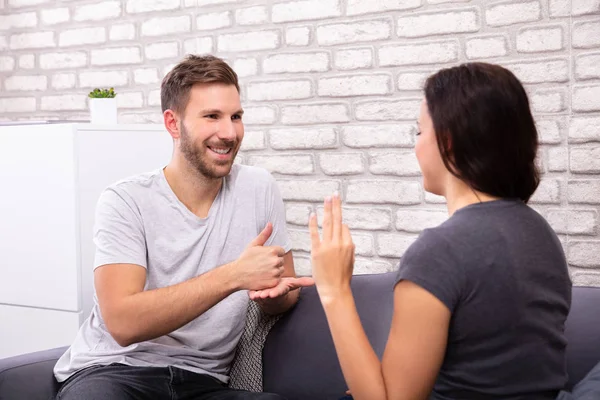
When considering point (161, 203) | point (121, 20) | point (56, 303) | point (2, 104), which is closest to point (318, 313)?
point (161, 203)

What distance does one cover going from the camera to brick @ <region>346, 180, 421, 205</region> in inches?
104

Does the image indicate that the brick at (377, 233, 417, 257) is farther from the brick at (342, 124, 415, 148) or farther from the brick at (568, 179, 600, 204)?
the brick at (568, 179, 600, 204)

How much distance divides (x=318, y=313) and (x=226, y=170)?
0.49 m

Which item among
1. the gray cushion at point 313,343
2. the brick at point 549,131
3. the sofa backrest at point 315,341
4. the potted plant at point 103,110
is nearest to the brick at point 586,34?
the brick at point 549,131

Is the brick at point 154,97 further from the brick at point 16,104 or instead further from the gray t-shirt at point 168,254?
the gray t-shirt at point 168,254

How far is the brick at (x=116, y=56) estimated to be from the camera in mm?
3202

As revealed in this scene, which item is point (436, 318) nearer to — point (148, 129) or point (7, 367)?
point (7, 367)

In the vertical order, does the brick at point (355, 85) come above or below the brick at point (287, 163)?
above

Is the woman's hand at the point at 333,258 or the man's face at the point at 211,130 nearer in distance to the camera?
the woman's hand at the point at 333,258

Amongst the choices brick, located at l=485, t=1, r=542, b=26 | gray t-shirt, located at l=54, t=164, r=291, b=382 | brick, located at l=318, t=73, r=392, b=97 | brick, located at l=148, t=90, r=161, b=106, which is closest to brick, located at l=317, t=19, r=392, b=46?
brick, located at l=318, t=73, r=392, b=97

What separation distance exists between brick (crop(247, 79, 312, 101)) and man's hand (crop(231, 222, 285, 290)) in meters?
1.05

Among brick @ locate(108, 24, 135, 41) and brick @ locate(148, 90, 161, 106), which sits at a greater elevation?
brick @ locate(108, 24, 135, 41)

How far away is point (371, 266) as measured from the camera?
2.74 metres

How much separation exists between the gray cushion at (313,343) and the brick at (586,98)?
825mm
